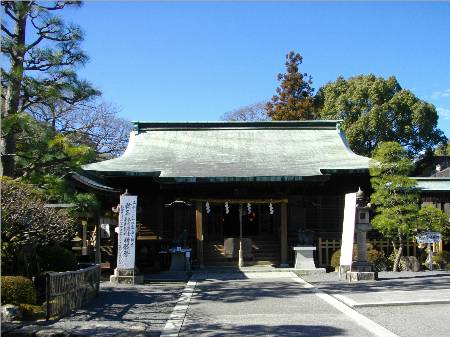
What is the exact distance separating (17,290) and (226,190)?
35.4 ft

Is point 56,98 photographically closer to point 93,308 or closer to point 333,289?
point 93,308

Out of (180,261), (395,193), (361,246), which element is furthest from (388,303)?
(180,261)

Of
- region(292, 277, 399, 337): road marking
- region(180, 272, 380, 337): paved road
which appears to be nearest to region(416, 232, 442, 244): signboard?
region(180, 272, 380, 337): paved road

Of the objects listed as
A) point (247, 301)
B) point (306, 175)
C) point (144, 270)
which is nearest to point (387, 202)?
point (306, 175)

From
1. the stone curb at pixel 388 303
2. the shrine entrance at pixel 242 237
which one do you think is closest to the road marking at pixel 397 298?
the stone curb at pixel 388 303

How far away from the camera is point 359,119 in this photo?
34.9 m

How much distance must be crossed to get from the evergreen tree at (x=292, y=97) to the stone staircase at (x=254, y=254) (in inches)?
870

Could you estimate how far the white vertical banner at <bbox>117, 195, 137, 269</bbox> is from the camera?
46.3ft

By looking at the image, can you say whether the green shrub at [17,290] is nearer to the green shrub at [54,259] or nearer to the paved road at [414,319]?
the green shrub at [54,259]

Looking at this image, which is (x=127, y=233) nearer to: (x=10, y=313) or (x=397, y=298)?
(x=10, y=313)

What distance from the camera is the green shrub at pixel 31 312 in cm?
899

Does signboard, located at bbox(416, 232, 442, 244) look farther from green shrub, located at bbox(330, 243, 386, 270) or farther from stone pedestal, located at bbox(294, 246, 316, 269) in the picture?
stone pedestal, located at bbox(294, 246, 316, 269)

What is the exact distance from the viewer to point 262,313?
9.30m

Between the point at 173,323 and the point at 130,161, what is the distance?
461 inches
